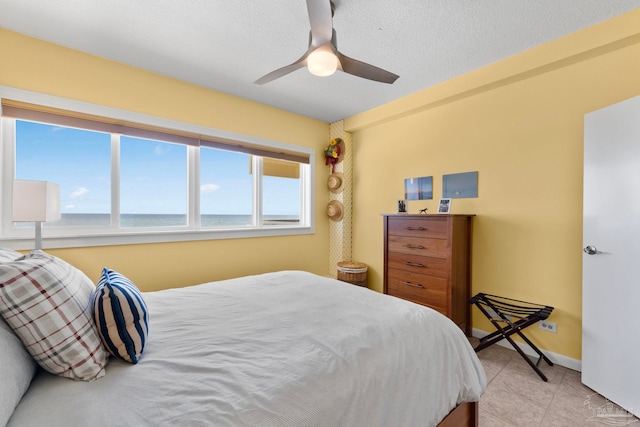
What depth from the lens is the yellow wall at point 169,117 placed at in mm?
2125

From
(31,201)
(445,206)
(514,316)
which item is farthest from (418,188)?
(31,201)

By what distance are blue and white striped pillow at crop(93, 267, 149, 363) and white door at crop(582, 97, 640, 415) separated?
2.64 m

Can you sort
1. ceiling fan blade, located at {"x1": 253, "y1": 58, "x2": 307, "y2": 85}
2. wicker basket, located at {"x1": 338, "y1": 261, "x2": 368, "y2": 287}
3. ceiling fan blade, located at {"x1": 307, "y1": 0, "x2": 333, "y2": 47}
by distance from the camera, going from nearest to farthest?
ceiling fan blade, located at {"x1": 307, "y1": 0, "x2": 333, "y2": 47} → ceiling fan blade, located at {"x1": 253, "y1": 58, "x2": 307, "y2": 85} → wicker basket, located at {"x1": 338, "y1": 261, "x2": 368, "y2": 287}

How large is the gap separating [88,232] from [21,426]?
2136mm

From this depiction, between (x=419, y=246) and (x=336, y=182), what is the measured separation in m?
1.57

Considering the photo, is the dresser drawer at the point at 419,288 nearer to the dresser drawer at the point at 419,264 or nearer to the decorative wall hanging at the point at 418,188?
the dresser drawer at the point at 419,264

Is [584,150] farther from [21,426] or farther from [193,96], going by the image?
[193,96]

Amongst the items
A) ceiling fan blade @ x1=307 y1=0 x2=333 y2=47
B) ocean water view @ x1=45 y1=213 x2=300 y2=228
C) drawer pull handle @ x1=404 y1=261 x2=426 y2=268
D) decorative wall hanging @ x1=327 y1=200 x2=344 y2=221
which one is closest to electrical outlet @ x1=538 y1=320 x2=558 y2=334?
drawer pull handle @ x1=404 y1=261 x2=426 y2=268

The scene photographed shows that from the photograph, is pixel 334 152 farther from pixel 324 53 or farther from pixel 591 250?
pixel 591 250

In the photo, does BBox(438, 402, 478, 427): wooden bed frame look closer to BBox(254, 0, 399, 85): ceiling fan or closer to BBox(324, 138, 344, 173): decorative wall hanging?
BBox(254, 0, 399, 85): ceiling fan

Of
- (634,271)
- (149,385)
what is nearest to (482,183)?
(634,271)

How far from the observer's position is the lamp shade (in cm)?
170

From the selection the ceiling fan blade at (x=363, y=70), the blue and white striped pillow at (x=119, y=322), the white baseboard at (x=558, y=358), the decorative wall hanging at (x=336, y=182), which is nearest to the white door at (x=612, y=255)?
the white baseboard at (x=558, y=358)

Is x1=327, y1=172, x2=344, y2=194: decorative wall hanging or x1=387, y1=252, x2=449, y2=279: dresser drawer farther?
x1=327, y1=172, x2=344, y2=194: decorative wall hanging
